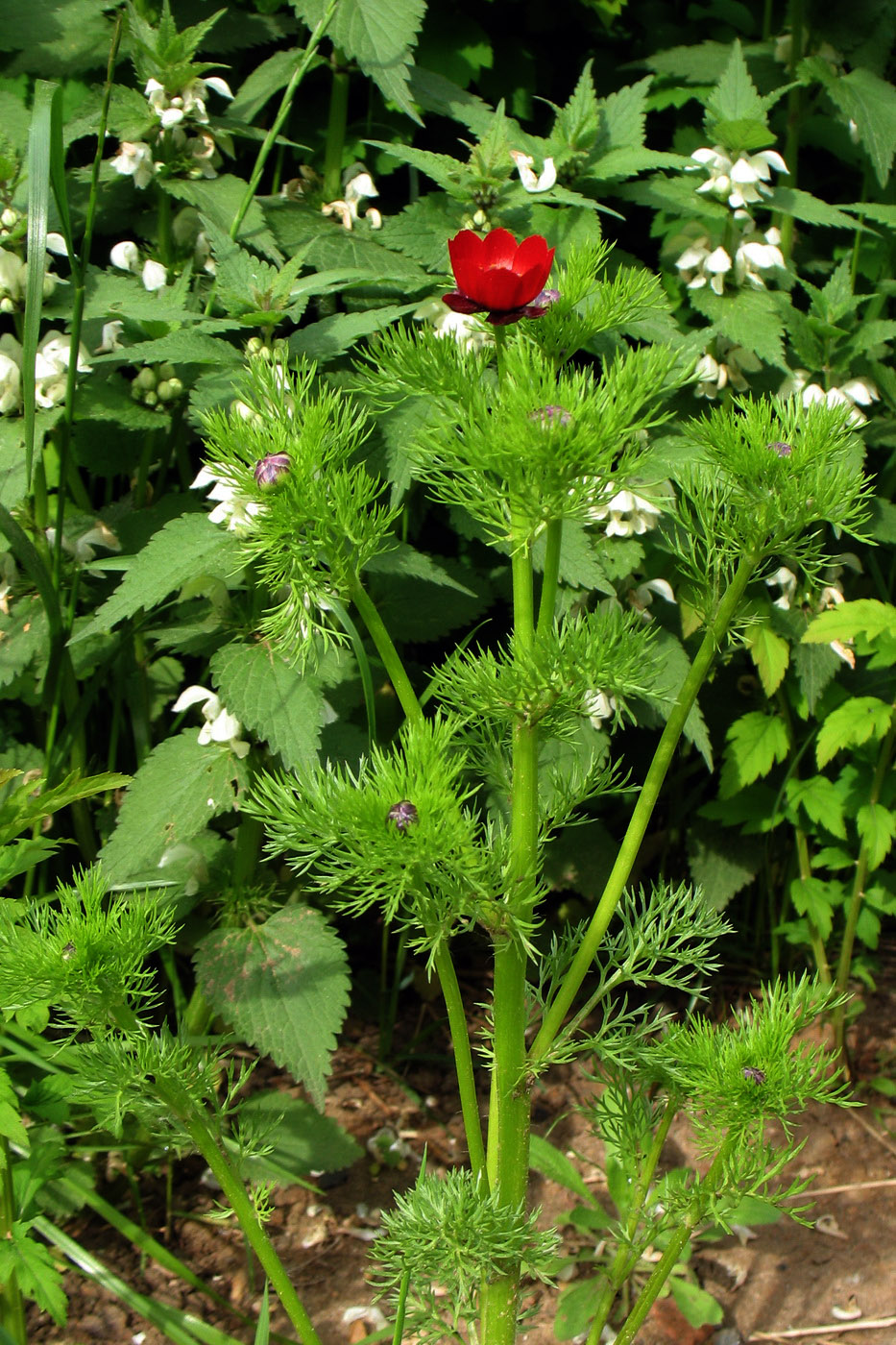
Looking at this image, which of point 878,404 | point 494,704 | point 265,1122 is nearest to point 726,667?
point 878,404

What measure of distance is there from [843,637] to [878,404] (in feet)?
2.48

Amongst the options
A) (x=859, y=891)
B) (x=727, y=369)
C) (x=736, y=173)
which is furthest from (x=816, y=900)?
(x=736, y=173)

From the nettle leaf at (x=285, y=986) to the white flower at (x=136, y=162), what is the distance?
1109mm

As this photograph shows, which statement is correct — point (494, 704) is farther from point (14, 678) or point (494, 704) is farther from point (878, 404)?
point (878, 404)

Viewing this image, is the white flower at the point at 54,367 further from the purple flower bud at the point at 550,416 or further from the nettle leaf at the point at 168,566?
the purple flower bud at the point at 550,416

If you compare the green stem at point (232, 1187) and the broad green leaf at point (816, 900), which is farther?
the broad green leaf at point (816, 900)

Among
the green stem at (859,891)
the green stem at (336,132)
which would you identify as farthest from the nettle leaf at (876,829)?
the green stem at (336,132)

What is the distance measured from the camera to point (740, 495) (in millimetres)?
1030

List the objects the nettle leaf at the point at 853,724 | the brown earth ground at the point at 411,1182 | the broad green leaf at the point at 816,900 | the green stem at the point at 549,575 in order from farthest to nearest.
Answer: the broad green leaf at the point at 816,900, the nettle leaf at the point at 853,724, the brown earth ground at the point at 411,1182, the green stem at the point at 549,575

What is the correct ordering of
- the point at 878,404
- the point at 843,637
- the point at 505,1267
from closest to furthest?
the point at 505,1267
the point at 843,637
the point at 878,404

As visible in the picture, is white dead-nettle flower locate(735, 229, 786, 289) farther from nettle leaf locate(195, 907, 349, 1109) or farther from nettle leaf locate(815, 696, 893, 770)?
nettle leaf locate(195, 907, 349, 1109)

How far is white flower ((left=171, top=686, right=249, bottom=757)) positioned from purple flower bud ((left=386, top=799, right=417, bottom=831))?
26.2 inches

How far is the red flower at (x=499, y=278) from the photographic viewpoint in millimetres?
867

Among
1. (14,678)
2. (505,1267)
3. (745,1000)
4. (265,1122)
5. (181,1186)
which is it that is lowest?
(745,1000)
